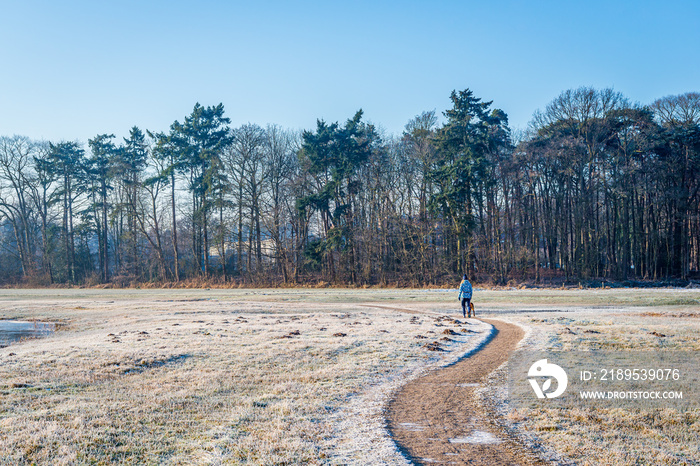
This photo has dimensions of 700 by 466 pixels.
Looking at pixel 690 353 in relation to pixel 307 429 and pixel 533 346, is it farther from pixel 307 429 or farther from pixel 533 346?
pixel 307 429

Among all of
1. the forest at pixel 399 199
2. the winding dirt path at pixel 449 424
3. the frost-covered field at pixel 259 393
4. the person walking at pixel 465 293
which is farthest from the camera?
the forest at pixel 399 199

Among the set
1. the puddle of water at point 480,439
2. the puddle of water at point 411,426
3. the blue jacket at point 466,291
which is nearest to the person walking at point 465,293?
the blue jacket at point 466,291

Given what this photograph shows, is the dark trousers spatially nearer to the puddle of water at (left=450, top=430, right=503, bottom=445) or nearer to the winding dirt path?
the winding dirt path

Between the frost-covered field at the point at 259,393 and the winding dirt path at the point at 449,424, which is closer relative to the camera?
the winding dirt path at the point at 449,424

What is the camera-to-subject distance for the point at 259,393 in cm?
885

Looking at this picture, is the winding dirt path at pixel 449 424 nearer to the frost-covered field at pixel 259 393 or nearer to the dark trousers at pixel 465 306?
the frost-covered field at pixel 259 393

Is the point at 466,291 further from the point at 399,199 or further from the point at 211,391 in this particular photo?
the point at 399,199

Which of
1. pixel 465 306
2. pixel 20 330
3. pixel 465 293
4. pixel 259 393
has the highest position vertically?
pixel 465 293

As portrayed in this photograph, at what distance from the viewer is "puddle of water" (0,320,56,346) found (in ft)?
58.9

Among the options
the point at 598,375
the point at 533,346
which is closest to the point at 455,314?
the point at 533,346

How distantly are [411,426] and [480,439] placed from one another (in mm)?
991

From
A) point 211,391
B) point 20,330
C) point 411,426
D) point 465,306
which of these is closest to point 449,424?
point 411,426

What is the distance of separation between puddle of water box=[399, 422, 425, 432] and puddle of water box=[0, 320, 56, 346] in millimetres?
15087

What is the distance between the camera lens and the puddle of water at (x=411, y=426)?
6.73 meters
